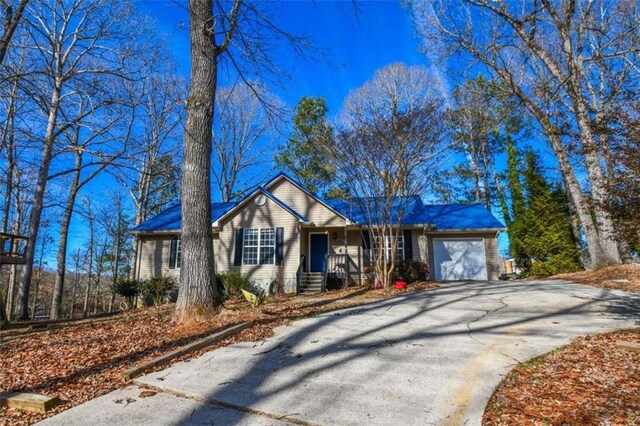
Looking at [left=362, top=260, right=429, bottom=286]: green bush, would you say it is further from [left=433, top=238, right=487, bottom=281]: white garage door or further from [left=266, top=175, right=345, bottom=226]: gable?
[left=433, top=238, right=487, bottom=281]: white garage door

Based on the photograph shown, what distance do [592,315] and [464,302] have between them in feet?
7.83

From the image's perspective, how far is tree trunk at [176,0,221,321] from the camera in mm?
6477

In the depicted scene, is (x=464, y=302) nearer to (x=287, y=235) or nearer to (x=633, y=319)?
(x=633, y=319)

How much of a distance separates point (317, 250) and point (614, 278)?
10.6m

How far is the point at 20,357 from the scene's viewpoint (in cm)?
493

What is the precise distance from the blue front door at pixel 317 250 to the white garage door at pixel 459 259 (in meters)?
5.14

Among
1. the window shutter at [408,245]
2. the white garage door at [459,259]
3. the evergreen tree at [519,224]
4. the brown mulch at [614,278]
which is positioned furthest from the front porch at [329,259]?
the evergreen tree at [519,224]

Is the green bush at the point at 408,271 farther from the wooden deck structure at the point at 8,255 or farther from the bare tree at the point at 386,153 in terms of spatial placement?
the wooden deck structure at the point at 8,255

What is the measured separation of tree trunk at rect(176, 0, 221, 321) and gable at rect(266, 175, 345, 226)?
29.3ft

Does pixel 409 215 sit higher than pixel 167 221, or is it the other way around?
pixel 167 221

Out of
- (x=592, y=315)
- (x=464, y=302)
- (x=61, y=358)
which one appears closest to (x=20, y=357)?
(x=61, y=358)

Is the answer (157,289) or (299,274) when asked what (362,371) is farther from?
(157,289)

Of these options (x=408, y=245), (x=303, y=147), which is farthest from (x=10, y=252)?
(x=303, y=147)

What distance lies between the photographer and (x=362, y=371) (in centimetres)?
404
